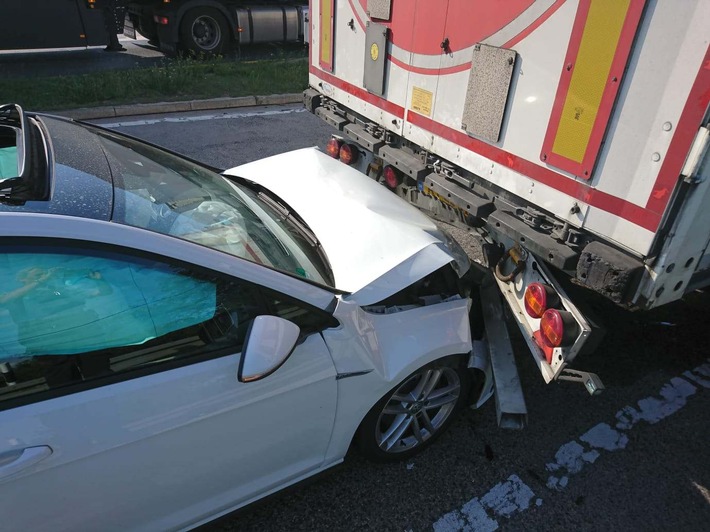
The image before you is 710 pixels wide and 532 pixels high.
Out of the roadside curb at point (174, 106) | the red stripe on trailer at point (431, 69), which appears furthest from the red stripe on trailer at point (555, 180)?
the roadside curb at point (174, 106)

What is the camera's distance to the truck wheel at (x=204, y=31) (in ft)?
36.1

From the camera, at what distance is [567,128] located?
2.46 metres

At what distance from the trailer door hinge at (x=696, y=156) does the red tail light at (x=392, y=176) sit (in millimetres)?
2348

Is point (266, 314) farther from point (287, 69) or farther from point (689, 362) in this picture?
point (287, 69)

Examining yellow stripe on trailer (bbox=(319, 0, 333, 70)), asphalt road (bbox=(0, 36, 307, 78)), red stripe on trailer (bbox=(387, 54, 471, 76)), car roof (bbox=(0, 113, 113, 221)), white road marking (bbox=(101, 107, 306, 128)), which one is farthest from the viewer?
asphalt road (bbox=(0, 36, 307, 78))

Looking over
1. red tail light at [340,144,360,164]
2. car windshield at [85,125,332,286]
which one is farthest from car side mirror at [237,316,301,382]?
red tail light at [340,144,360,164]

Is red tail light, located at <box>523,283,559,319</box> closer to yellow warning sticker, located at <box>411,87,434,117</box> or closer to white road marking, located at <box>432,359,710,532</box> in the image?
white road marking, located at <box>432,359,710,532</box>

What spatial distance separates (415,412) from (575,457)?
97 centimetres

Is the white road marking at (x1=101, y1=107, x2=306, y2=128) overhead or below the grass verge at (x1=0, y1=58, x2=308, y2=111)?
below

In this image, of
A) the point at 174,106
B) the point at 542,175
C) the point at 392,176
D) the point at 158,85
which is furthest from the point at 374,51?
the point at 158,85

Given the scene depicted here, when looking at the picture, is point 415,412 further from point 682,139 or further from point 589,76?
point 589,76

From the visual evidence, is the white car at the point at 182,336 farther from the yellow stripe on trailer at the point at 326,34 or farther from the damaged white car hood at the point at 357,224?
the yellow stripe on trailer at the point at 326,34

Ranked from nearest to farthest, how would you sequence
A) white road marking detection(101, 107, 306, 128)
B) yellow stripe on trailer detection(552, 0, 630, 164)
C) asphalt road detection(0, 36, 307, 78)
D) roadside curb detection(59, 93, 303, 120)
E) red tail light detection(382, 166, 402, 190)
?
yellow stripe on trailer detection(552, 0, 630, 164), red tail light detection(382, 166, 402, 190), white road marking detection(101, 107, 306, 128), roadside curb detection(59, 93, 303, 120), asphalt road detection(0, 36, 307, 78)

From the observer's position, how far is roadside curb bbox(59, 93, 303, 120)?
24.7 ft
